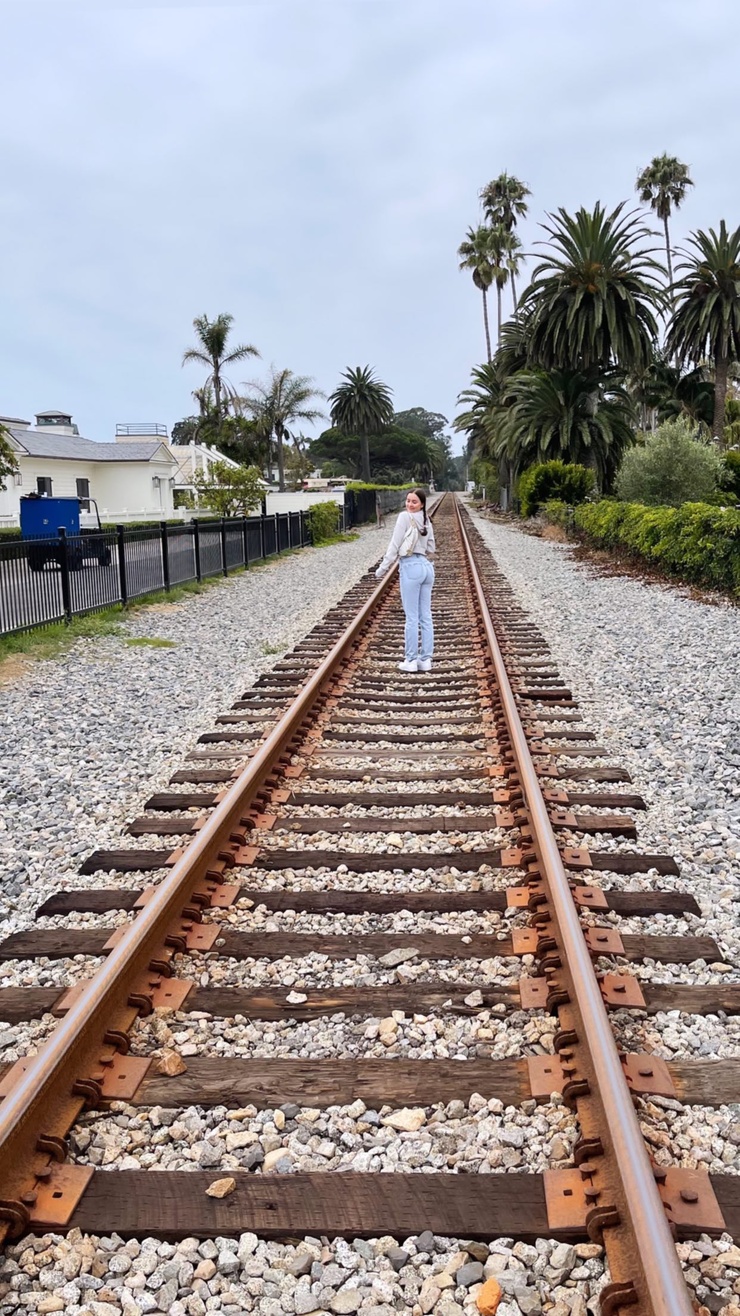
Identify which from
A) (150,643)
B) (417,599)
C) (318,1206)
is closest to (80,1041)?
(318,1206)

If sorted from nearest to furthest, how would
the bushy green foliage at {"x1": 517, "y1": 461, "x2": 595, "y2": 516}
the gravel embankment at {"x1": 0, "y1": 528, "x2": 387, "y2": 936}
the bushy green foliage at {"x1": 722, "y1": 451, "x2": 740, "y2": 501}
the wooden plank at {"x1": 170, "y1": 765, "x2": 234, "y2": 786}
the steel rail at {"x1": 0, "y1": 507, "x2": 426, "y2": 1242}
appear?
1. the steel rail at {"x1": 0, "y1": 507, "x2": 426, "y2": 1242}
2. the gravel embankment at {"x1": 0, "y1": 528, "x2": 387, "y2": 936}
3. the wooden plank at {"x1": 170, "y1": 765, "x2": 234, "y2": 786}
4. the bushy green foliage at {"x1": 722, "y1": 451, "x2": 740, "y2": 501}
5. the bushy green foliage at {"x1": 517, "y1": 461, "x2": 595, "y2": 516}

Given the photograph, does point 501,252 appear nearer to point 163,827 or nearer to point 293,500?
point 293,500

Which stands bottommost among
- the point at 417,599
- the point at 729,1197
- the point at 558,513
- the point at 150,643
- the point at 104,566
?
the point at 729,1197

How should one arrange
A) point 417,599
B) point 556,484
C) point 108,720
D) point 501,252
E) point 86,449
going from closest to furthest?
1. point 108,720
2. point 417,599
3. point 556,484
4. point 86,449
5. point 501,252

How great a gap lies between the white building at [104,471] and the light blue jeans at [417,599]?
37.7 metres

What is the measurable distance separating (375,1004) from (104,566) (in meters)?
12.2

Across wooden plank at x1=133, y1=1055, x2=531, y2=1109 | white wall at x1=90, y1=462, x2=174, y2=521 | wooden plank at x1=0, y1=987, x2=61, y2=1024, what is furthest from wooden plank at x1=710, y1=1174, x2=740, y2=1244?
white wall at x1=90, y1=462, x2=174, y2=521

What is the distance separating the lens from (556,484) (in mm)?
38469

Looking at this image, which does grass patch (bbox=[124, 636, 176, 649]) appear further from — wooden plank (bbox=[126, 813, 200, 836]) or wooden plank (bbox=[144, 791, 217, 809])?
wooden plank (bbox=[126, 813, 200, 836])

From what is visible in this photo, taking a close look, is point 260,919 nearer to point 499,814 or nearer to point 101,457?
point 499,814

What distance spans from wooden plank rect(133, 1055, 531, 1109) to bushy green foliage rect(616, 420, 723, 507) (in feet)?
77.6

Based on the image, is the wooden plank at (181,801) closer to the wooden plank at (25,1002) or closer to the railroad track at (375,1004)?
the railroad track at (375,1004)

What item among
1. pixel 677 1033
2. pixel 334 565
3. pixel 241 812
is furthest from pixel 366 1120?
pixel 334 565

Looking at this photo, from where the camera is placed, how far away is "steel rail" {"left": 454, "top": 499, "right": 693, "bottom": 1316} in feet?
7.05
